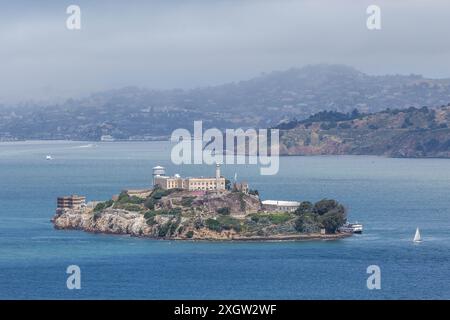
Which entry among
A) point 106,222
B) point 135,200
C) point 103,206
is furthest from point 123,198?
point 106,222

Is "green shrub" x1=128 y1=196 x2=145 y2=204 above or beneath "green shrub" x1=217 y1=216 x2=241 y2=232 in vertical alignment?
above

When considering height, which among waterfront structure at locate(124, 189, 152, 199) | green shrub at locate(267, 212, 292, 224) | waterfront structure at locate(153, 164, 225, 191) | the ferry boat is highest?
waterfront structure at locate(153, 164, 225, 191)

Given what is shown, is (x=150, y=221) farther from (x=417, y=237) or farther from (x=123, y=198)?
(x=417, y=237)

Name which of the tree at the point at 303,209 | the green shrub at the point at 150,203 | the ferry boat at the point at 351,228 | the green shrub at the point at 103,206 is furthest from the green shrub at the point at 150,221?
the ferry boat at the point at 351,228

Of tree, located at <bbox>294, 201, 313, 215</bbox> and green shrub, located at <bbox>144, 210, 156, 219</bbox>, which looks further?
green shrub, located at <bbox>144, 210, 156, 219</bbox>

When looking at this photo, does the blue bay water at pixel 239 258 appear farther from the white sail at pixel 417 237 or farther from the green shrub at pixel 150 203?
the green shrub at pixel 150 203

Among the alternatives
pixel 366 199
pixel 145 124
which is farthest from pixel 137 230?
pixel 145 124

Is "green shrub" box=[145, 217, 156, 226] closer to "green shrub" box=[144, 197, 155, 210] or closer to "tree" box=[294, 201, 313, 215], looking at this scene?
"green shrub" box=[144, 197, 155, 210]

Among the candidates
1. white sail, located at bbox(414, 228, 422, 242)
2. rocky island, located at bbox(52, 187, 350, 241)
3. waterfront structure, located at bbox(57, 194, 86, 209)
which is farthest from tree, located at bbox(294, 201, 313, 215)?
waterfront structure, located at bbox(57, 194, 86, 209)
